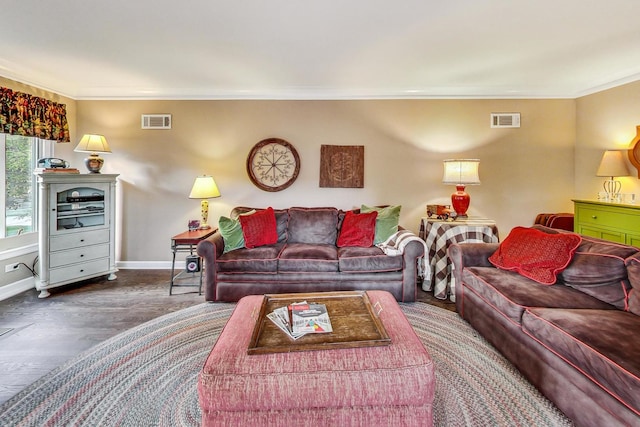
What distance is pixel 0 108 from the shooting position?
9.68ft

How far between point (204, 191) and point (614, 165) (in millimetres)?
4754

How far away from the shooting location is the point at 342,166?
4.02m

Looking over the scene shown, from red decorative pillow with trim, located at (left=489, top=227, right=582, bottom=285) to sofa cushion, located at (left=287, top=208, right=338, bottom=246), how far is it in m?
1.65

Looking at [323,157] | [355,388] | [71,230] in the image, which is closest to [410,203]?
[323,157]

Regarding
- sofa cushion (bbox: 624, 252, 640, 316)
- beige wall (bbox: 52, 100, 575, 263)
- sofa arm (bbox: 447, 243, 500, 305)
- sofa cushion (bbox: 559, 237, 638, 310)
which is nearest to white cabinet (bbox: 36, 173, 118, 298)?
beige wall (bbox: 52, 100, 575, 263)

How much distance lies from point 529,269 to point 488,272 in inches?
10.6

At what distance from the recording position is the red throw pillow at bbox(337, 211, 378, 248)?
3262 millimetres

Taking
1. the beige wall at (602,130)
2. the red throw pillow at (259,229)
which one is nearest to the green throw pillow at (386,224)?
the red throw pillow at (259,229)

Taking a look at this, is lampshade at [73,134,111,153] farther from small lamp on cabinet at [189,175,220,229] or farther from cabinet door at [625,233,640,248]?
cabinet door at [625,233,640,248]

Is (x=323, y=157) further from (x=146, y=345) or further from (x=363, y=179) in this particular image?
(x=146, y=345)

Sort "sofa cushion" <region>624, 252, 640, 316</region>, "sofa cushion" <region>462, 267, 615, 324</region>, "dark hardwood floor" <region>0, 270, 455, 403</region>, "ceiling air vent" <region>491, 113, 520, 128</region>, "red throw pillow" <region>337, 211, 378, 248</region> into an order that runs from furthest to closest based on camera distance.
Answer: "ceiling air vent" <region>491, 113, 520, 128</region> → "red throw pillow" <region>337, 211, 378, 248</region> → "dark hardwood floor" <region>0, 270, 455, 403</region> → "sofa cushion" <region>462, 267, 615, 324</region> → "sofa cushion" <region>624, 252, 640, 316</region>

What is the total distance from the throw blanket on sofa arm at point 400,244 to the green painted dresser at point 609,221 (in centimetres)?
200

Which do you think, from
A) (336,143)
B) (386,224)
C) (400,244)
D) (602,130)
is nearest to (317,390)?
(400,244)

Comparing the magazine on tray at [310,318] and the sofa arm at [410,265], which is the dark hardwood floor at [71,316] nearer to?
the sofa arm at [410,265]
